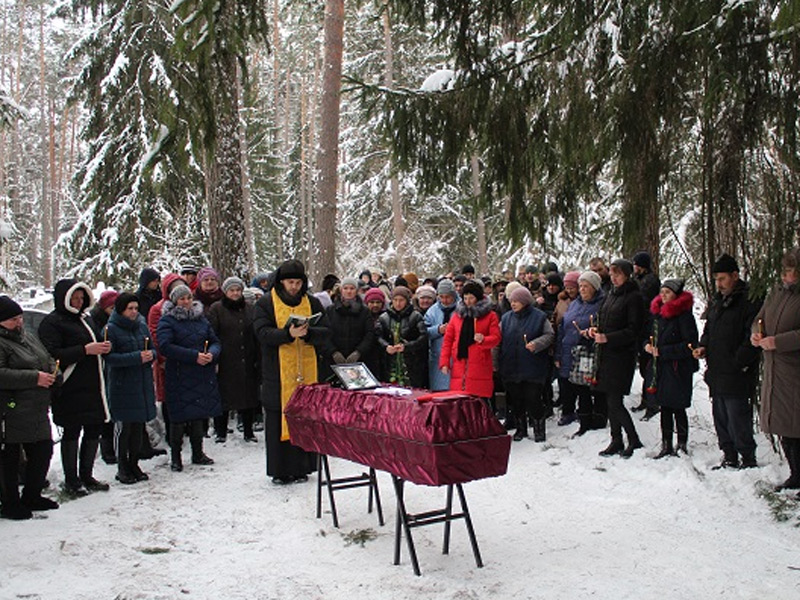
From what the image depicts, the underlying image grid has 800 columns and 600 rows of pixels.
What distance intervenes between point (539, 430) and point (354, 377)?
364 cm

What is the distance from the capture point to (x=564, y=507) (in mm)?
6500

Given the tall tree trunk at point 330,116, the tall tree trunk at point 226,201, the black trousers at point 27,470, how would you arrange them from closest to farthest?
the black trousers at point 27,470 < the tall tree trunk at point 226,201 < the tall tree trunk at point 330,116

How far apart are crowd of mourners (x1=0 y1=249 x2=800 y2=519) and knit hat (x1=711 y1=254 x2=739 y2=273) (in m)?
0.02

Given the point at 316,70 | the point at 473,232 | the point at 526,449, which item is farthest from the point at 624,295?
the point at 316,70

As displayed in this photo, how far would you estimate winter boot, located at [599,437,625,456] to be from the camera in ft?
25.8

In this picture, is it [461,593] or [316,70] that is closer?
[461,593]

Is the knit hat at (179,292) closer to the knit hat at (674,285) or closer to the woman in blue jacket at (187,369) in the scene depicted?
the woman in blue jacket at (187,369)

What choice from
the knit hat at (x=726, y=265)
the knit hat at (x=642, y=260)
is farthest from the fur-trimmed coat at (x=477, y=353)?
the knit hat at (x=726, y=265)

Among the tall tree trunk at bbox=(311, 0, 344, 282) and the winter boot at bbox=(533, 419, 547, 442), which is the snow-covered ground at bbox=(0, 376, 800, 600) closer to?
the winter boot at bbox=(533, 419, 547, 442)

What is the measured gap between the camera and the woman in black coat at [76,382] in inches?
275

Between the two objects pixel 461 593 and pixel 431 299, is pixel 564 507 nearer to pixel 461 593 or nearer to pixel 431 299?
pixel 461 593

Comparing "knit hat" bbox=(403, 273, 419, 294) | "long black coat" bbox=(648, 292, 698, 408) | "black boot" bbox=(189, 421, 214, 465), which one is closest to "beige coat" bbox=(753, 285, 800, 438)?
"long black coat" bbox=(648, 292, 698, 408)

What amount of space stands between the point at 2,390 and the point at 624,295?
5.95 meters

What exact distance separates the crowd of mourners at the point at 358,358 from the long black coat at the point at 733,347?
0.04ft
